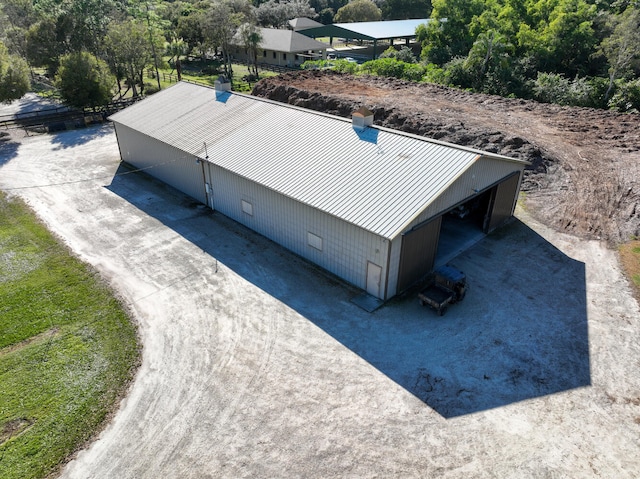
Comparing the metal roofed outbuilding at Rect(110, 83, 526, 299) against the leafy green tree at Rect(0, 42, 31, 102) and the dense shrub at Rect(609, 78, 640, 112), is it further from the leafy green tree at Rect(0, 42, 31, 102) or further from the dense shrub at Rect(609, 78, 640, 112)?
the dense shrub at Rect(609, 78, 640, 112)

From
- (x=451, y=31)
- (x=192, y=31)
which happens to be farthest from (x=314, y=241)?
(x=192, y=31)

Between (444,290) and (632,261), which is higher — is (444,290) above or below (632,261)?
above

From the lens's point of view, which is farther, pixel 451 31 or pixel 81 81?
pixel 451 31

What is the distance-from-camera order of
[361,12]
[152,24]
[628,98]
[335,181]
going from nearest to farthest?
[335,181] → [628,98] → [152,24] → [361,12]

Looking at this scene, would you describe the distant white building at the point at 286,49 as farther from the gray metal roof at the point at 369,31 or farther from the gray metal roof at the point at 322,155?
the gray metal roof at the point at 322,155

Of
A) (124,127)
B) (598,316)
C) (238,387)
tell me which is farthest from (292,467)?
(124,127)

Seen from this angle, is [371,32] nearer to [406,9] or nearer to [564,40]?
[564,40]
